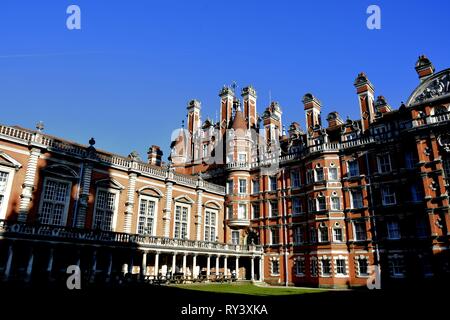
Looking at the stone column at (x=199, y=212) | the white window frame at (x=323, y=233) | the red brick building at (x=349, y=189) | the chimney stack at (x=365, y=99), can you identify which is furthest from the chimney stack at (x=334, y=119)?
the stone column at (x=199, y=212)

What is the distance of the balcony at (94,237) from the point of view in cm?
2291

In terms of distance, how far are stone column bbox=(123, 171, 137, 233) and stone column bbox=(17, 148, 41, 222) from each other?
28.0 feet

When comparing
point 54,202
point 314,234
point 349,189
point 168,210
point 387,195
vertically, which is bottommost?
point 314,234

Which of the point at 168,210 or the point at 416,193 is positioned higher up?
the point at 416,193

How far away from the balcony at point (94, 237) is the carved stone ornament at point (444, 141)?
24.2m

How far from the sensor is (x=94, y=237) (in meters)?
26.5

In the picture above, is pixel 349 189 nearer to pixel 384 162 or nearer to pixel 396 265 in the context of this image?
pixel 384 162

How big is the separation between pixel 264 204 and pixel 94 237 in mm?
21206

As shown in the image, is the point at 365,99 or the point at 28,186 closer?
the point at 28,186

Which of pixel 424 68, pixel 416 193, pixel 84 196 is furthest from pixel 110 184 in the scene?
pixel 424 68

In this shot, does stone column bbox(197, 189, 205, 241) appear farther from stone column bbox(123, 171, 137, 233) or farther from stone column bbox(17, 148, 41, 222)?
stone column bbox(17, 148, 41, 222)
